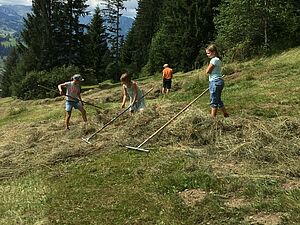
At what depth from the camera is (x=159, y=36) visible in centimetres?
4994

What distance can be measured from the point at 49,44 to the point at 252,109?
30.8 m

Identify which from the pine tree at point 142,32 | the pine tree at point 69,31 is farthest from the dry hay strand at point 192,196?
the pine tree at point 142,32

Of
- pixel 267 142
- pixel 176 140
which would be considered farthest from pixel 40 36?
pixel 267 142

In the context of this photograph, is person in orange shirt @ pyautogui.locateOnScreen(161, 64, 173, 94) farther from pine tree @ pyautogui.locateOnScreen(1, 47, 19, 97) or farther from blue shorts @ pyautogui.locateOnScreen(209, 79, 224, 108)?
pine tree @ pyautogui.locateOnScreen(1, 47, 19, 97)

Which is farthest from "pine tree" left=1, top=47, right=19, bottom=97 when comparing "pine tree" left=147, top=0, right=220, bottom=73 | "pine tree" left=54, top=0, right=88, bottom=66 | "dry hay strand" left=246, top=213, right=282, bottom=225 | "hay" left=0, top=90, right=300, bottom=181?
"dry hay strand" left=246, top=213, right=282, bottom=225

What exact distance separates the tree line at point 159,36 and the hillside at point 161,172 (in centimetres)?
1874

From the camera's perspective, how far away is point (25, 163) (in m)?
9.38

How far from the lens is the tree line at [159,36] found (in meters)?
29.3

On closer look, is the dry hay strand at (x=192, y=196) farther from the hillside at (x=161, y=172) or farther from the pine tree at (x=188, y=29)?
the pine tree at (x=188, y=29)

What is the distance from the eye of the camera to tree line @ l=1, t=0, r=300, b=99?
2933 cm

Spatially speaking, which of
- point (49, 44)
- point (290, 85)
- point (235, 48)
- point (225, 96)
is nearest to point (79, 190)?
point (225, 96)

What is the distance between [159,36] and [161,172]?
43496 millimetres

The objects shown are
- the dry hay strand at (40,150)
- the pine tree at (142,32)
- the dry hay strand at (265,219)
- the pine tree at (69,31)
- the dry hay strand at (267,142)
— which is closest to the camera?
the dry hay strand at (265,219)

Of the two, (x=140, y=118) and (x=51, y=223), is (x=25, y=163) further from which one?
(x=51, y=223)
